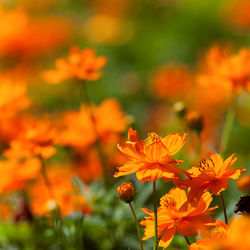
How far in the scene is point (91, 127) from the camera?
4.24 ft

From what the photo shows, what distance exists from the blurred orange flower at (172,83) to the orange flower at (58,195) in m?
0.94

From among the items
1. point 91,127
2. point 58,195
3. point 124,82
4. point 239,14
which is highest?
point 91,127

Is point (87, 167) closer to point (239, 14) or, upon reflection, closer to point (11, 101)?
point (11, 101)

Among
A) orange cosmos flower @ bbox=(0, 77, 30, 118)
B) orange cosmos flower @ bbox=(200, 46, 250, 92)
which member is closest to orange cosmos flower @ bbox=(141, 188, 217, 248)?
orange cosmos flower @ bbox=(200, 46, 250, 92)

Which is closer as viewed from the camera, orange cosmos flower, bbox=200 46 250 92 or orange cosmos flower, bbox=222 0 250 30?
orange cosmos flower, bbox=200 46 250 92

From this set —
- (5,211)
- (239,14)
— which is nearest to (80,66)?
(5,211)

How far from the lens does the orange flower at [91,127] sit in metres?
1.28

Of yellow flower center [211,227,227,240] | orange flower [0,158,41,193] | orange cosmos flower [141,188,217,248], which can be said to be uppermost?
yellow flower center [211,227,227,240]

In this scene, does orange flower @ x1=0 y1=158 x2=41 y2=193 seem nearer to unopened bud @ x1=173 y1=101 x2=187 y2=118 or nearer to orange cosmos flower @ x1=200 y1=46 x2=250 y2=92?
unopened bud @ x1=173 y1=101 x2=187 y2=118

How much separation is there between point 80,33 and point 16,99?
287cm

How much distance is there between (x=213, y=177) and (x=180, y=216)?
0.25 ft

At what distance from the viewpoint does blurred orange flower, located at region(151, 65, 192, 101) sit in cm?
232

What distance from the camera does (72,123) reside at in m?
1.31

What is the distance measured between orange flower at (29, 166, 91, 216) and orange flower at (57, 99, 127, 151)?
0.38ft
